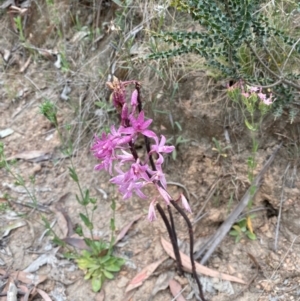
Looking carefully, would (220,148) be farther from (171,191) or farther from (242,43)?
(242,43)

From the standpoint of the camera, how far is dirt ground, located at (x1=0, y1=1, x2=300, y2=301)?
200 centimetres

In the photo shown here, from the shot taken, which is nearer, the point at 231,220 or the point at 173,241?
the point at 173,241

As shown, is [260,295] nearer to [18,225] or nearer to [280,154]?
[280,154]

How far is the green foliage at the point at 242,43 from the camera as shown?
1716 mm

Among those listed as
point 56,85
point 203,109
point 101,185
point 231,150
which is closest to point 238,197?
point 231,150

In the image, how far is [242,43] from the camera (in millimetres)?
2053

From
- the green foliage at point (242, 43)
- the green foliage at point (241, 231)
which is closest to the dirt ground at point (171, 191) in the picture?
the green foliage at point (241, 231)

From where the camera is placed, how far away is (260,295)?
1.91 m

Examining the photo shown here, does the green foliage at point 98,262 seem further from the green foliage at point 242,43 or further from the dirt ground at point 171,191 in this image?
Answer: the green foliage at point 242,43

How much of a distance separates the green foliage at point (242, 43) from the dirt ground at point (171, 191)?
0.18 metres

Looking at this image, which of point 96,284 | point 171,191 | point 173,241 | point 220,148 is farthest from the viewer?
point 171,191

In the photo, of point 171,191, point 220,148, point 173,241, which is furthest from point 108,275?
point 220,148

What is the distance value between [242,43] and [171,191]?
2.50 ft

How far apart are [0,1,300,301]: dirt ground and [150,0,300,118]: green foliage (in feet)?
0.58
